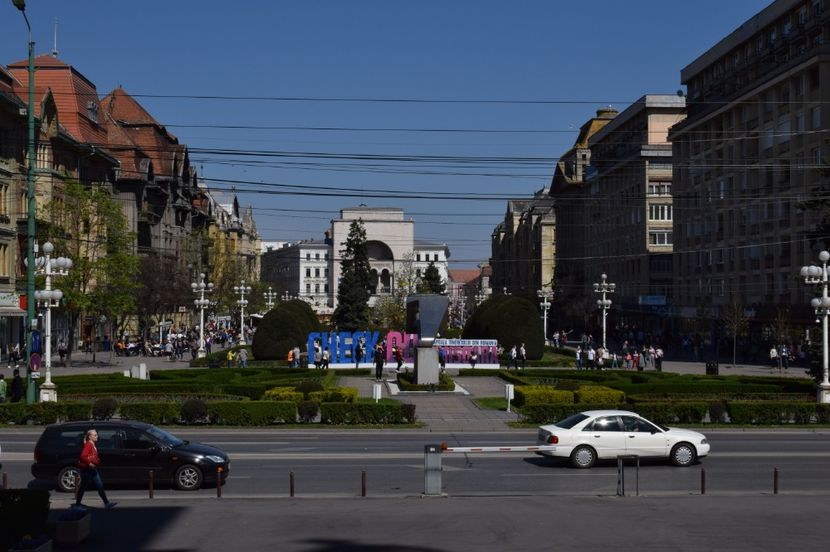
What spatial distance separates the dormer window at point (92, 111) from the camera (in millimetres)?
80506

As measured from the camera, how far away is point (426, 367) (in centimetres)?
4791

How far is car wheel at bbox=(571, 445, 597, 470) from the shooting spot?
80.5 feet

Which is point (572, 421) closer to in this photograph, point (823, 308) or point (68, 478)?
point (68, 478)

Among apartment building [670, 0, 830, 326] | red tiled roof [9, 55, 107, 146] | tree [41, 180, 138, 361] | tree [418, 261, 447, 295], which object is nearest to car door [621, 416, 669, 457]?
apartment building [670, 0, 830, 326]

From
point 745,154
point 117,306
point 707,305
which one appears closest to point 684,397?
point 117,306

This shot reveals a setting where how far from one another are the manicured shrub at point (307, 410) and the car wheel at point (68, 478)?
14.2 meters

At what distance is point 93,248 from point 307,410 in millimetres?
31709

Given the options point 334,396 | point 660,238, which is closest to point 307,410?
point 334,396

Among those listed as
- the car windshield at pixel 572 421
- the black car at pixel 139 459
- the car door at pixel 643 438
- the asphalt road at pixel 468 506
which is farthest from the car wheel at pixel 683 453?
the black car at pixel 139 459

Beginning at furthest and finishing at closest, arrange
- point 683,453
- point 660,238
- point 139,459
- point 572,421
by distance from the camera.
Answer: point 660,238, point 572,421, point 683,453, point 139,459

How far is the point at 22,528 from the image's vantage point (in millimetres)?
14430

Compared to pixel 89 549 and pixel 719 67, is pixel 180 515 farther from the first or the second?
pixel 719 67

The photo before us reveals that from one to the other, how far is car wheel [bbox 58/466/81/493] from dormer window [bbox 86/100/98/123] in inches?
2486

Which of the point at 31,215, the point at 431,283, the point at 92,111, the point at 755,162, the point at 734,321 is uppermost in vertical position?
the point at 92,111
